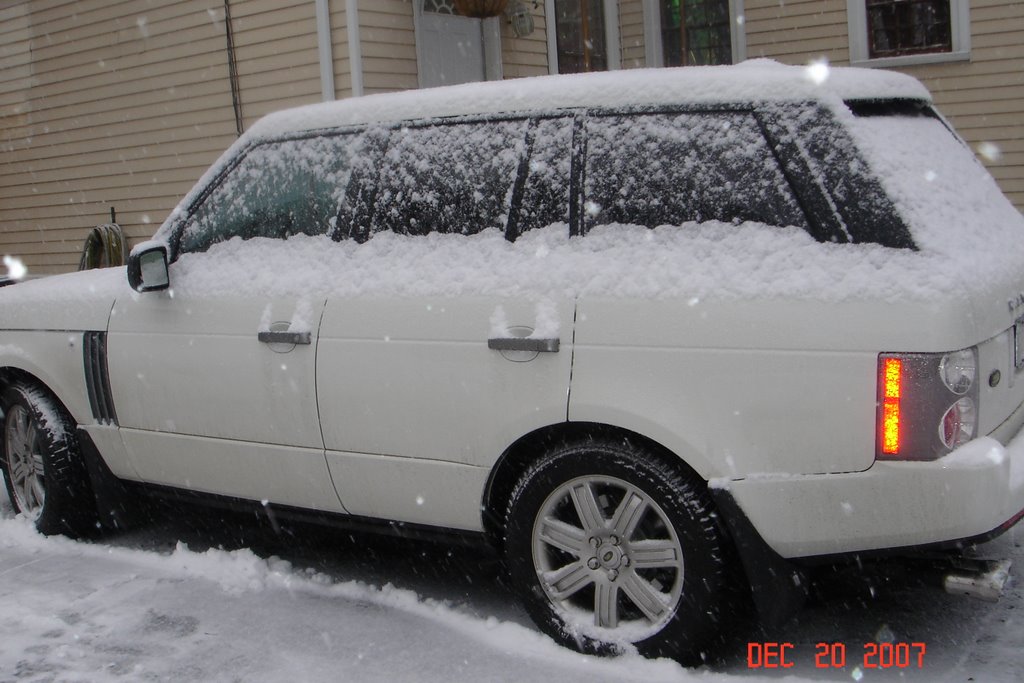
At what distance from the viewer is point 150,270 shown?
432cm

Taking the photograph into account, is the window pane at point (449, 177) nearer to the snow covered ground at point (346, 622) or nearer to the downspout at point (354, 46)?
the snow covered ground at point (346, 622)

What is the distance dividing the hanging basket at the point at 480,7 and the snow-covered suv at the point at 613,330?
656cm

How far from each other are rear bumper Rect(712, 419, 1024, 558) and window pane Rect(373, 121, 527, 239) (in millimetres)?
1271

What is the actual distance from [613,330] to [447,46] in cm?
804

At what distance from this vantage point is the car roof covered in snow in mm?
3309

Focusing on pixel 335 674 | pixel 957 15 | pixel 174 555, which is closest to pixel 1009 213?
pixel 335 674

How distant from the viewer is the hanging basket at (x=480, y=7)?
10445 mm

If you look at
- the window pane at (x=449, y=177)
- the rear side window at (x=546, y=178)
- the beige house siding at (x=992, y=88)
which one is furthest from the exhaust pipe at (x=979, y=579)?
the beige house siding at (x=992, y=88)

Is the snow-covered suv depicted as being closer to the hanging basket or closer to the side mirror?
the side mirror

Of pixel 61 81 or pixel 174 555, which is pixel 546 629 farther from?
pixel 61 81

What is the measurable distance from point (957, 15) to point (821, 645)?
10134mm

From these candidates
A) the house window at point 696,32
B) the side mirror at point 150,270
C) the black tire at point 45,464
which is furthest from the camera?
the house window at point 696,32

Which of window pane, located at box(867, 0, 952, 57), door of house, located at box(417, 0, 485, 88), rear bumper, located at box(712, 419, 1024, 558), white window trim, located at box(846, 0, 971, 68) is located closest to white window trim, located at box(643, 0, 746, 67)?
white window trim, located at box(846, 0, 971, 68)

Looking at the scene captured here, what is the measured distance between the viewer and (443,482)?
12.2 feet
